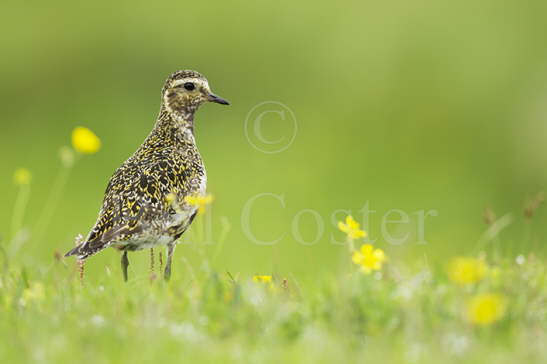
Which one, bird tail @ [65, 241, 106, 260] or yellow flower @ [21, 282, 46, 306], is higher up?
bird tail @ [65, 241, 106, 260]

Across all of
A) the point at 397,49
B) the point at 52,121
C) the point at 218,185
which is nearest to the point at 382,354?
the point at 218,185

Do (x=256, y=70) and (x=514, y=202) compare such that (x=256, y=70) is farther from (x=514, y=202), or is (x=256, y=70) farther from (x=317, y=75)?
(x=514, y=202)

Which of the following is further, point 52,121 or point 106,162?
point 52,121

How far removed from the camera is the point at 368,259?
7.43 meters

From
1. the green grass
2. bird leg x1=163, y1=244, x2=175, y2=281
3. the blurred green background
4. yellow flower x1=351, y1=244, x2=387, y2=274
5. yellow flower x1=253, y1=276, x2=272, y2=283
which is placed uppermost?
the blurred green background

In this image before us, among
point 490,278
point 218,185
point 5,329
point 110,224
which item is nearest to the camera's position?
point 5,329

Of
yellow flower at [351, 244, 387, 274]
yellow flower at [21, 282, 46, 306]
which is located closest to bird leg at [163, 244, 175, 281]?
yellow flower at [21, 282, 46, 306]

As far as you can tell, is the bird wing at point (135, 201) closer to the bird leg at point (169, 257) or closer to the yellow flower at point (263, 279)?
the bird leg at point (169, 257)

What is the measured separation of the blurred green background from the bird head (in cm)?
599

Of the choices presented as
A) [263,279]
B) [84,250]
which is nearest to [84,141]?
[84,250]

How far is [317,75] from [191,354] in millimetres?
16641

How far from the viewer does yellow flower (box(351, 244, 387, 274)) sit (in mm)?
7329

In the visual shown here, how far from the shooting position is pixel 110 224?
28.9ft

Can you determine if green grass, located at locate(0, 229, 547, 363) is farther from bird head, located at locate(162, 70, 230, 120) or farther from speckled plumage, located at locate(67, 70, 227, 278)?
bird head, located at locate(162, 70, 230, 120)
